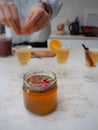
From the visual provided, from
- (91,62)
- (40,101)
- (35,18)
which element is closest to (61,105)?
(40,101)

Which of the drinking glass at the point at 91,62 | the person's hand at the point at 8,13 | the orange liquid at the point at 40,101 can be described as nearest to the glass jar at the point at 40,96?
the orange liquid at the point at 40,101

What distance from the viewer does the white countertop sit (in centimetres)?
54

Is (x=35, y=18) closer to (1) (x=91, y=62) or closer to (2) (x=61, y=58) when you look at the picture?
(2) (x=61, y=58)

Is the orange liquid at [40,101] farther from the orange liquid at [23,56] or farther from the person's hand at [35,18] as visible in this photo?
the person's hand at [35,18]

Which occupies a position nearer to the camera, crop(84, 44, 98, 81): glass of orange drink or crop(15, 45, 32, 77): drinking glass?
crop(84, 44, 98, 81): glass of orange drink

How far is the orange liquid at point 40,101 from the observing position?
57 centimetres

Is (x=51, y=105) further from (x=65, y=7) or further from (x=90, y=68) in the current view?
(x=65, y=7)

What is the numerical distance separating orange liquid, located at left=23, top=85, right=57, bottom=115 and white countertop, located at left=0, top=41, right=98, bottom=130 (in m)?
0.02

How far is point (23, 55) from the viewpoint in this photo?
3.04 feet

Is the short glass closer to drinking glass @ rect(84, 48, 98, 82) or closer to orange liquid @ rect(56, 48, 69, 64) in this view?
orange liquid @ rect(56, 48, 69, 64)

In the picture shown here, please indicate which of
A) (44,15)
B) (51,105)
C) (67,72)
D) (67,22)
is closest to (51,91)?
(51,105)

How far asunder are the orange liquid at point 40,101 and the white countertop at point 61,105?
0.6 inches

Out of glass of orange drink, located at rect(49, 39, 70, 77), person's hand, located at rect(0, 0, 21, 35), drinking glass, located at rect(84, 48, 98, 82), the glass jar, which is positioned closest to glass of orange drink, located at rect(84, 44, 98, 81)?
drinking glass, located at rect(84, 48, 98, 82)

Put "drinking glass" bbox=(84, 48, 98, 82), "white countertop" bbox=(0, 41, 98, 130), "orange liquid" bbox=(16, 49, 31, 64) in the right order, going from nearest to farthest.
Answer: "white countertop" bbox=(0, 41, 98, 130), "drinking glass" bbox=(84, 48, 98, 82), "orange liquid" bbox=(16, 49, 31, 64)
